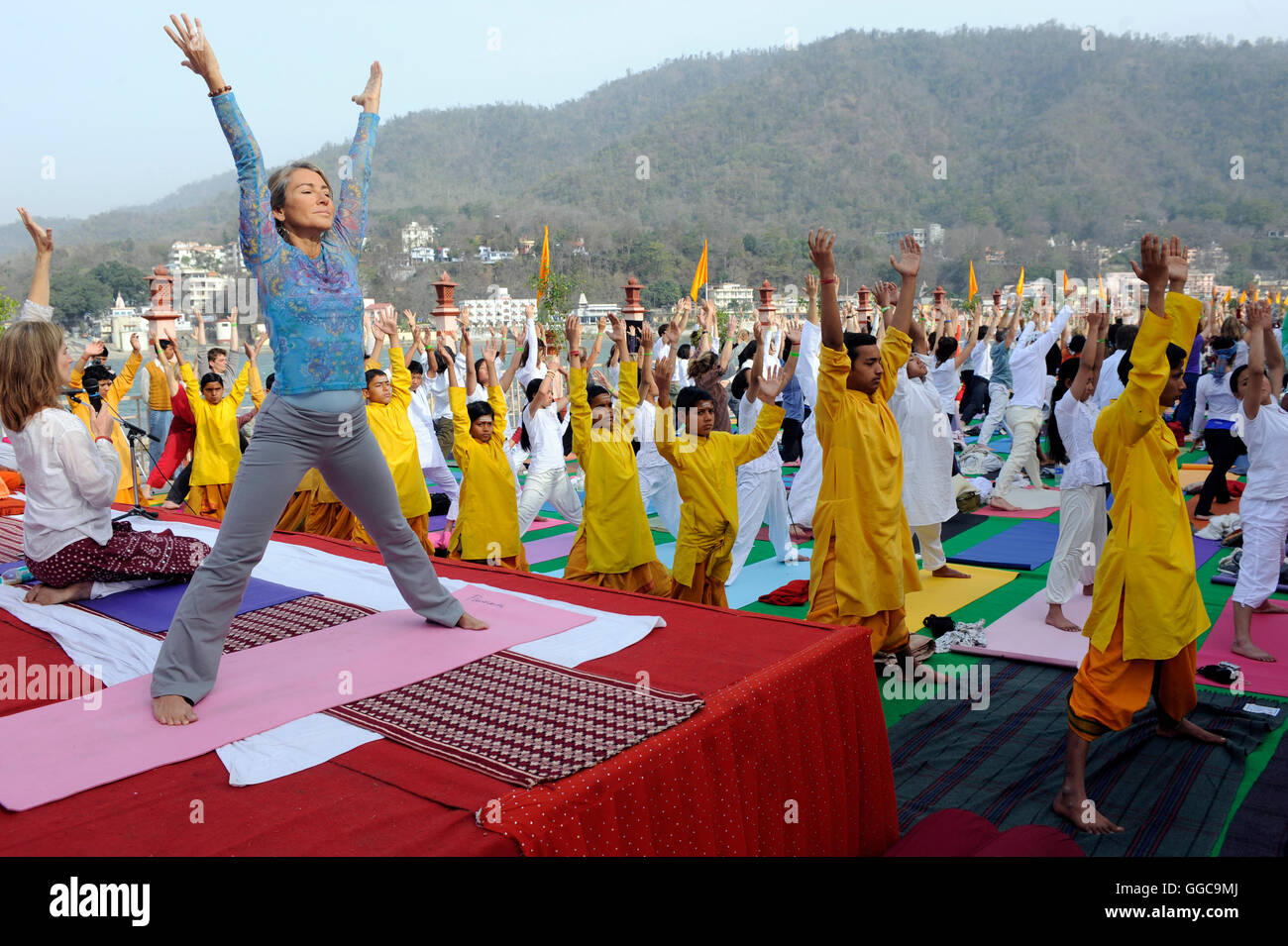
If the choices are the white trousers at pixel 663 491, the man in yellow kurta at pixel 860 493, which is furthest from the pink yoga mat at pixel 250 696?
the white trousers at pixel 663 491

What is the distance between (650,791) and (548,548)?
226 inches

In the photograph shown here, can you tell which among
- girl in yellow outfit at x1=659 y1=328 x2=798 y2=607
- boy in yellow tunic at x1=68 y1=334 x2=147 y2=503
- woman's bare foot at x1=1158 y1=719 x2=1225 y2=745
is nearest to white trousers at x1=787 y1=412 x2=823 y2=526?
girl in yellow outfit at x1=659 y1=328 x2=798 y2=607

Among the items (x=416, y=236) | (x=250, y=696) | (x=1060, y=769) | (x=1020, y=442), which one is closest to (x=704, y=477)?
(x=1060, y=769)

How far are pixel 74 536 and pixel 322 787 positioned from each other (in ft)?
7.16

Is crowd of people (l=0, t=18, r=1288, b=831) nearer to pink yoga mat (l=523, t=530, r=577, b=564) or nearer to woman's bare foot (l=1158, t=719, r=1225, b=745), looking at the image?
woman's bare foot (l=1158, t=719, r=1225, b=745)

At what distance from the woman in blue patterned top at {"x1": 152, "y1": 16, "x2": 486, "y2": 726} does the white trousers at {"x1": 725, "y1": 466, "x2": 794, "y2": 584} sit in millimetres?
3771

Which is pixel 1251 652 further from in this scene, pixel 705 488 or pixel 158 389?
pixel 158 389

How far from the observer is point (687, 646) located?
9.36 feet

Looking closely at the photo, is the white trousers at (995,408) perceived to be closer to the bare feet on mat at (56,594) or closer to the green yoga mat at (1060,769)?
the green yoga mat at (1060,769)

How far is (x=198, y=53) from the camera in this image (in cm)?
241

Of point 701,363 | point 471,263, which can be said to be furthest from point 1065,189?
point 701,363

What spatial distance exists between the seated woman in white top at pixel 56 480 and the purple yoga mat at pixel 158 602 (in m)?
0.09

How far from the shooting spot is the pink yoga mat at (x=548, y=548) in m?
7.38

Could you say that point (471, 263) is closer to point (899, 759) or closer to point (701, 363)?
point (701, 363)
